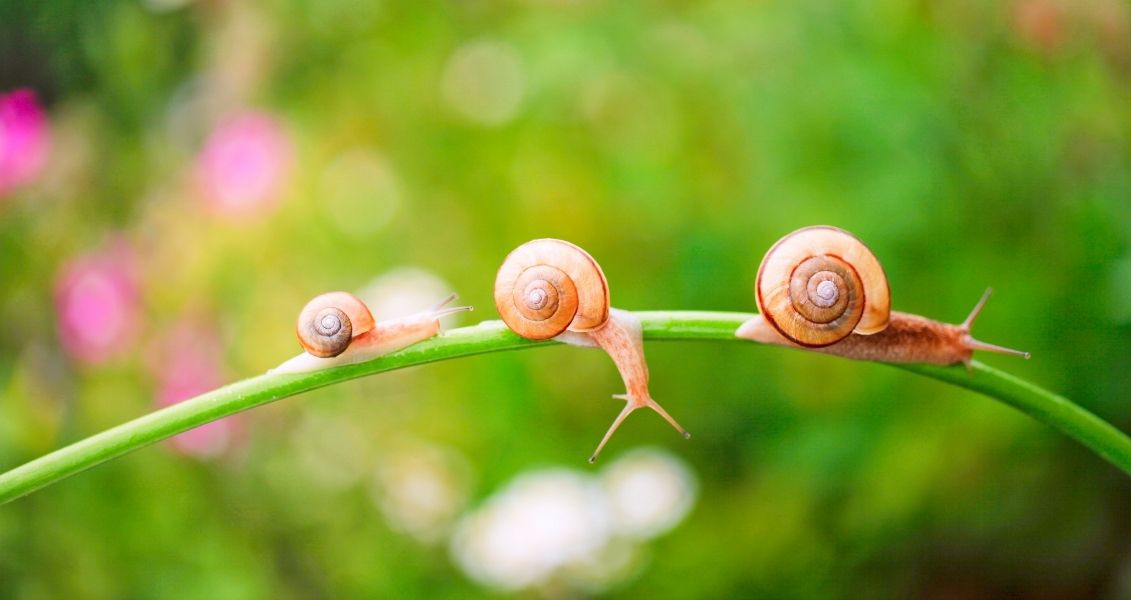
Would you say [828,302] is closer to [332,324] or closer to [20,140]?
[332,324]

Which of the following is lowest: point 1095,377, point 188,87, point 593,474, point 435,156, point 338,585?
point 338,585

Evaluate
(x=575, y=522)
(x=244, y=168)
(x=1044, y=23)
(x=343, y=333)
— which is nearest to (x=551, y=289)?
(x=343, y=333)

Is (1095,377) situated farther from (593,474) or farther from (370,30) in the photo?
(370,30)

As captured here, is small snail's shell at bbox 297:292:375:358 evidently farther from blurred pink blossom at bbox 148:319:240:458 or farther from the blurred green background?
blurred pink blossom at bbox 148:319:240:458

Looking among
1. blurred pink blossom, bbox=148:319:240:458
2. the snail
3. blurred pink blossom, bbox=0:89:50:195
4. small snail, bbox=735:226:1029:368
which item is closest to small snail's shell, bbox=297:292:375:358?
the snail

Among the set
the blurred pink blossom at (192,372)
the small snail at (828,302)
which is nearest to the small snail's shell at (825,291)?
the small snail at (828,302)

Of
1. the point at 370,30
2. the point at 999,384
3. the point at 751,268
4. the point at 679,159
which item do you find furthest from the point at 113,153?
the point at 999,384

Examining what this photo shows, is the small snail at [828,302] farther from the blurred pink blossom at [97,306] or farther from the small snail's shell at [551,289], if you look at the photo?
the blurred pink blossom at [97,306]
